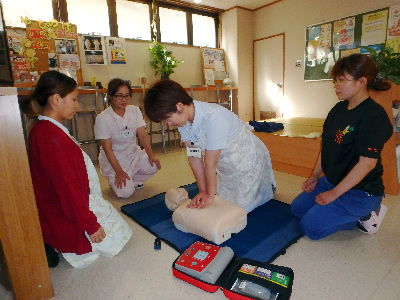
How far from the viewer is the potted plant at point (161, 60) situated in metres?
4.21

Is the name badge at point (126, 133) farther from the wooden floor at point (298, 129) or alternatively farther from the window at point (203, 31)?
the window at point (203, 31)

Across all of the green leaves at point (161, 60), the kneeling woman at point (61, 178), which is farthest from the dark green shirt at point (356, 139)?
the green leaves at point (161, 60)

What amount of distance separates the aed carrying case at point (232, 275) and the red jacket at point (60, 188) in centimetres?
48

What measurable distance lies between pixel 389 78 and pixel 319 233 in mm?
1289

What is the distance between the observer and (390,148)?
1.92 m

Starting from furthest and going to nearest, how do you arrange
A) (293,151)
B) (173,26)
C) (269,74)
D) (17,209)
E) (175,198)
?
(269,74), (173,26), (293,151), (175,198), (17,209)

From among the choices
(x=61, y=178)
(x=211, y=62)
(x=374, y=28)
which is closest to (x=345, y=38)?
(x=374, y=28)

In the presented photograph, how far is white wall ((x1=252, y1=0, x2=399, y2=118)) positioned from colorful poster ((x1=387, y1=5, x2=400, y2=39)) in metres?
0.45

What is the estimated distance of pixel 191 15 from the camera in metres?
4.88

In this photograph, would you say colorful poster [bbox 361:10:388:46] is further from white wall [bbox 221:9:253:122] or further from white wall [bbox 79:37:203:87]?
white wall [bbox 79:37:203:87]

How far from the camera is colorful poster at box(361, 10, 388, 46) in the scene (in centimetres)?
357

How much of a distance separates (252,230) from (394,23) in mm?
3632

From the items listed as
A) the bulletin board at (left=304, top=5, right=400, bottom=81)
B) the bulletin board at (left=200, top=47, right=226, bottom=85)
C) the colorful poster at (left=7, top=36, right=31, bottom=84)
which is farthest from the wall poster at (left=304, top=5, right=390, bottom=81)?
the colorful poster at (left=7, top=36, right=31, bottom=84)

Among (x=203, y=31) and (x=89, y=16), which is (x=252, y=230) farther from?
(x=203, y=31)
